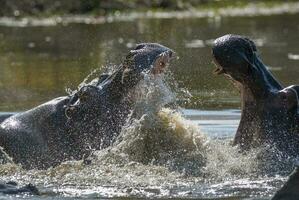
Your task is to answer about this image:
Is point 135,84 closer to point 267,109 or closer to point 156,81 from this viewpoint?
point 156,81

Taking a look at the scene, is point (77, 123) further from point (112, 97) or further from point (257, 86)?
point (257, 86)

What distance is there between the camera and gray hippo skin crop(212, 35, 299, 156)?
279 inches

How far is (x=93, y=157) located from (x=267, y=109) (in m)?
1.25

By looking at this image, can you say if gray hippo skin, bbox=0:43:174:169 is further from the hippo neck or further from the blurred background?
the blurred background

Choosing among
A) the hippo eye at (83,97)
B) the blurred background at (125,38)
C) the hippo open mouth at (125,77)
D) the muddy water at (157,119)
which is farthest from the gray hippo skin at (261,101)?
the blurred background at (125,38)

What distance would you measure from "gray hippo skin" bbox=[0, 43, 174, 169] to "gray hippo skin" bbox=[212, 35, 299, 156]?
57 centimetres

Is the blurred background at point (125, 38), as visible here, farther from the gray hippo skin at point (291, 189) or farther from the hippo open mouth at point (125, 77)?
the gray hippo skin at point (291, 189)

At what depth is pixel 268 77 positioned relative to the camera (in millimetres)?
7230

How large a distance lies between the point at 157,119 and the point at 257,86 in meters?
1.01

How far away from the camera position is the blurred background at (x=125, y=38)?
14.0 metres

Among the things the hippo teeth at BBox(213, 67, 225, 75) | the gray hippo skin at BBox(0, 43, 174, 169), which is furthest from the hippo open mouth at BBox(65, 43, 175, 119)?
the hippo teeth at BBox(213, 67, 225, 75)

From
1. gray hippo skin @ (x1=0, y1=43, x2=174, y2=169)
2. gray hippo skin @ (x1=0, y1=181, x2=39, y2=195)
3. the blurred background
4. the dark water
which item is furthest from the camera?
the blurred background

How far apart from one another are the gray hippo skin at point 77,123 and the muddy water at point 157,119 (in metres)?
0.09

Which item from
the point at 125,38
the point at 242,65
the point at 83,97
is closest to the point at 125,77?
the point at 83,97
